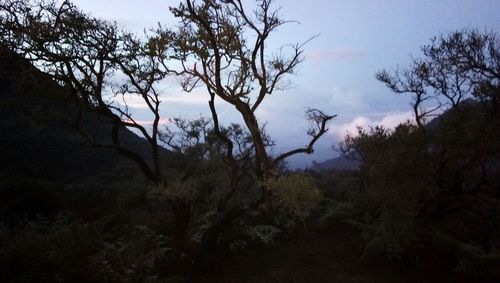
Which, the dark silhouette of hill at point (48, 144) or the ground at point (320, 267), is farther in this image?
the ground at point (320, 267)

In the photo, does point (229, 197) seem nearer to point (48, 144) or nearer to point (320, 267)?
point (320, 267)

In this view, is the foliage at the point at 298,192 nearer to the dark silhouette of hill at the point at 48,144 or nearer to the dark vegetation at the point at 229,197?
the dark vegetation at the point at 229,197

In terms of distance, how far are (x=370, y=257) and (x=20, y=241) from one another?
7.98 m

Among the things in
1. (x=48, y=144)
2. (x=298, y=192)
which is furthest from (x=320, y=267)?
(x=48, y=144)

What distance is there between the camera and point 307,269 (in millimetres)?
10609

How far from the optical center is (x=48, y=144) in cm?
2927

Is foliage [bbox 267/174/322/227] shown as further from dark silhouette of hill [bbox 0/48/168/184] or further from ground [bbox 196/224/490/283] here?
dark silhouette of hill [bbox 0/48/168/184]

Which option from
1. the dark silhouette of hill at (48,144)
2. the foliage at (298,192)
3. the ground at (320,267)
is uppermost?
the dark silhouette of hill at (48,144)

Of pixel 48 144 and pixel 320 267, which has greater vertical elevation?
pixel 48 144

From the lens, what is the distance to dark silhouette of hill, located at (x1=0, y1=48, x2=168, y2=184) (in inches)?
366

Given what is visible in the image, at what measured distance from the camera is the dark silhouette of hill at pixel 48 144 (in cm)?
930

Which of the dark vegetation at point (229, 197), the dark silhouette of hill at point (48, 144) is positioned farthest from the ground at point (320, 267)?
the dark silhouette of hill at point (48, 144)

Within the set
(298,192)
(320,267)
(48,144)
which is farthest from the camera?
(48,144)

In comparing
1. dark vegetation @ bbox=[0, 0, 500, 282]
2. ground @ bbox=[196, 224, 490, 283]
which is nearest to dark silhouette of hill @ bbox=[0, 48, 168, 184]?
dark vegetation @ bbox=[0, 0, 500, 282]
